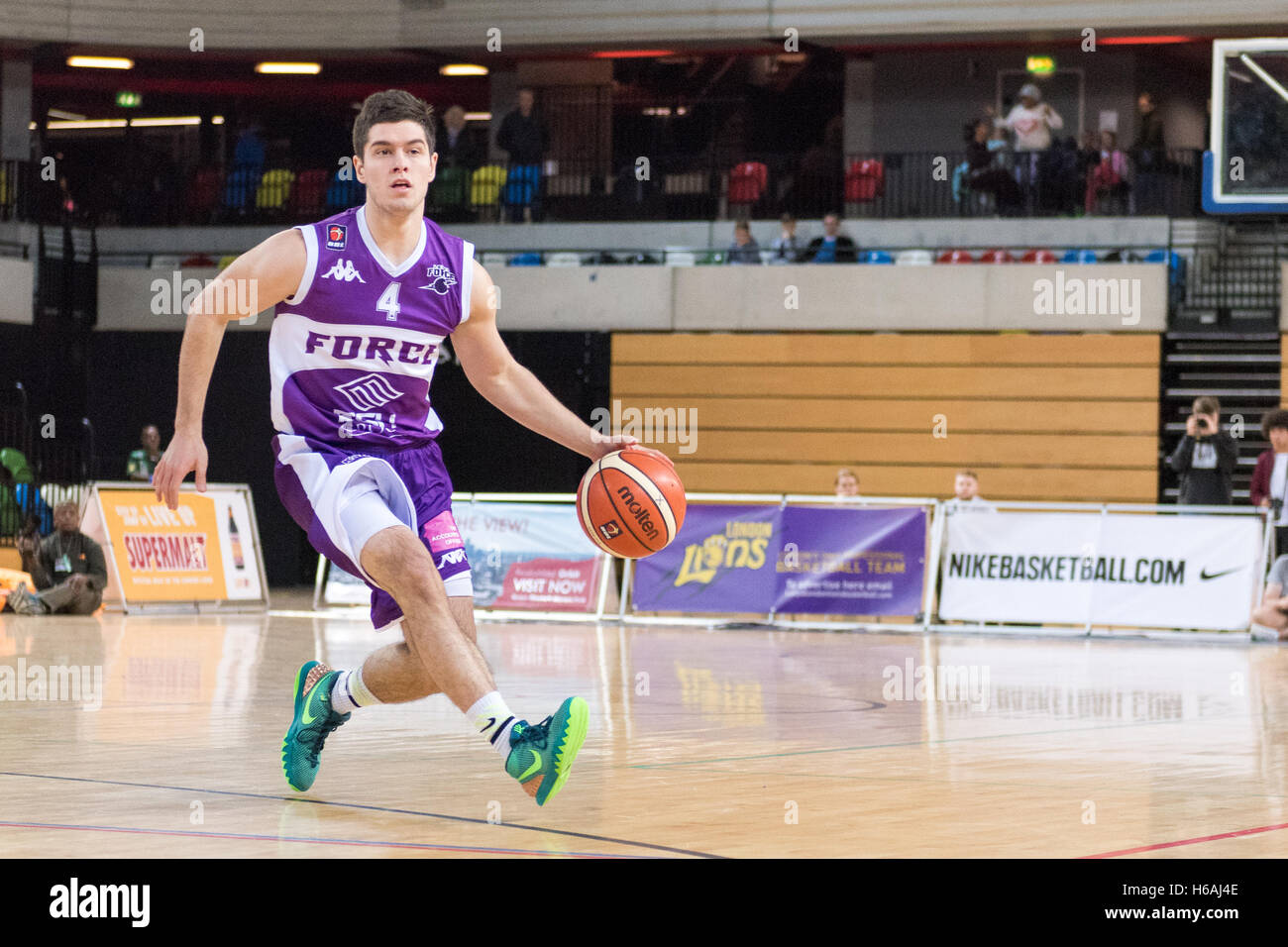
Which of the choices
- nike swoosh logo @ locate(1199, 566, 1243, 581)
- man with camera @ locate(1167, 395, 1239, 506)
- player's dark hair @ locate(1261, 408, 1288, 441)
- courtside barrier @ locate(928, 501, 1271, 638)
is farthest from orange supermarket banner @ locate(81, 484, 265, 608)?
player's dark hair @ locate(1261, 408, 1288, 441)

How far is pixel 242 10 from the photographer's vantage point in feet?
83.8

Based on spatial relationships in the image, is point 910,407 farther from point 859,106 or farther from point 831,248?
point 859,106

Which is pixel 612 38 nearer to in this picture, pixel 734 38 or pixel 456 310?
pixel 734 38

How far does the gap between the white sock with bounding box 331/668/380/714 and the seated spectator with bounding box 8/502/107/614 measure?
1140 cm

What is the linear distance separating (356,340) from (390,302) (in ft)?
0.51

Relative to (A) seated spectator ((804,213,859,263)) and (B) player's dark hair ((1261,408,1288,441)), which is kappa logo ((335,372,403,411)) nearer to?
(B) player's dark hair ((1261,408,1288,441))

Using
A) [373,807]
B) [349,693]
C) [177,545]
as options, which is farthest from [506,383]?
[177,545]

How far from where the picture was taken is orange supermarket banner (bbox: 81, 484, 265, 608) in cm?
1672

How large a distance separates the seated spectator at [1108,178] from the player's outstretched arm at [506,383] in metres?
17.8

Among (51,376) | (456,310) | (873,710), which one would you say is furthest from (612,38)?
(456,310)

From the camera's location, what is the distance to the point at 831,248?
2236cm
